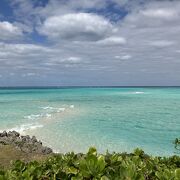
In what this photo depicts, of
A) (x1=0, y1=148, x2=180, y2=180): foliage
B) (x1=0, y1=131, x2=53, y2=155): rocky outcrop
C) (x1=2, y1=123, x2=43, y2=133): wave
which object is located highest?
(x1=0, y1=148, x2=180, y2=180): foliage

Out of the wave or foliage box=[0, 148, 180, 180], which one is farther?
the wave

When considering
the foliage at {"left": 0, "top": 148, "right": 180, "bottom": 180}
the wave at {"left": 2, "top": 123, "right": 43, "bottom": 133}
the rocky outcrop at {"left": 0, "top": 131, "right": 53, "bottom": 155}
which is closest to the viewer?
the foliage at {"left": 0, "top": 148, "right": 180, "bottom": 180}

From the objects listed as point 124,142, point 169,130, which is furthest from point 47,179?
point 169,130

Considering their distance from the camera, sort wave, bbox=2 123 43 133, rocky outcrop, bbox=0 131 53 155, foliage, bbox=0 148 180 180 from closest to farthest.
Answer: foliage, bbox=0 148 180 180 < rocky outcrop, bbox=0 131 53 155 < wave, bbox=2 123 43 133

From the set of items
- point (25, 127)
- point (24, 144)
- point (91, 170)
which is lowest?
point (25, 127)

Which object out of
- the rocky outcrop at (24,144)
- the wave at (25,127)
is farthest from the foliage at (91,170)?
the wave at (25,127)

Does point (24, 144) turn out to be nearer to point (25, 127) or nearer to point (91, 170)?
point (25, 127)

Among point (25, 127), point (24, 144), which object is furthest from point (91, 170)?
point (25, 127)

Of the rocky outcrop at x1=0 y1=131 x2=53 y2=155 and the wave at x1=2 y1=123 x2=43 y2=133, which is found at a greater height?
the rocky outcrop at x1=0 y1=131 x2=53 y2=155

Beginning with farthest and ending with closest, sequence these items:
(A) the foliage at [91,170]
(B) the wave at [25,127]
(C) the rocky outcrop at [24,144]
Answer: (B) the wave at [25,127] → (C) the rocky outcrop at [24,144] → (A) the foliage at [91,170]

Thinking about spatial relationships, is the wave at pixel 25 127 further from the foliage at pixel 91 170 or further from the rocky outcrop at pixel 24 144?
the foliage at pixel 91 170

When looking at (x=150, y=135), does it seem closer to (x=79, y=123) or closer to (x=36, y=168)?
(x=79, y=123)

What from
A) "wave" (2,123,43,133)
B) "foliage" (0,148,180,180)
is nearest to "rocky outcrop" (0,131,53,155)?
"wave" (2,123,43,133)

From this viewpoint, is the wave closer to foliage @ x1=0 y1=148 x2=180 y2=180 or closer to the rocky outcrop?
the rocky outcrop
